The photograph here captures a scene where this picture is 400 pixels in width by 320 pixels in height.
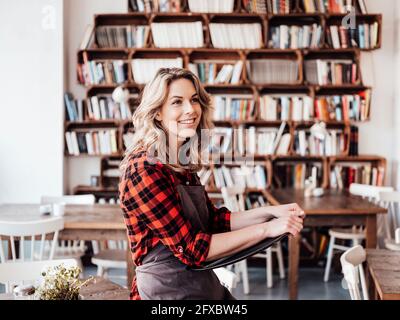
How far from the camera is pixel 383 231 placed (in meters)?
5.37

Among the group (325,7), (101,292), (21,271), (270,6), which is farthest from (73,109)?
(101,292)

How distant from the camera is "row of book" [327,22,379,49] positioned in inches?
213

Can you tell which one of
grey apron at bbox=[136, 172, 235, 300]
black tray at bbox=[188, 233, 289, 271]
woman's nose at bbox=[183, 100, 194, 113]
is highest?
woman's nose at bbox=[183, 100, 194, 113]

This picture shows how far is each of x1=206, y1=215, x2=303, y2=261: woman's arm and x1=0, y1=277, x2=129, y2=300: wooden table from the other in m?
0.56

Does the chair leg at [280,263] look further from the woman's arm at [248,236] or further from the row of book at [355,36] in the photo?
the woman's arm at [248,236]

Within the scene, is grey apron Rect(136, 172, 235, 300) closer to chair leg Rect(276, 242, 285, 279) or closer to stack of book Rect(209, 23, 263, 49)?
chair leg Rect(276, 242, 285, 279)

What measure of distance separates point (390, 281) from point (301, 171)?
11.1ft

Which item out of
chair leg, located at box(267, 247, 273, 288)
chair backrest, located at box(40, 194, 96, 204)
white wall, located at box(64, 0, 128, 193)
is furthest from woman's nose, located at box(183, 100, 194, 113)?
white wall, located at box(64, 0, 128, 193)

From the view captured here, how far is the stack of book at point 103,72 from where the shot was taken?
5441 mm

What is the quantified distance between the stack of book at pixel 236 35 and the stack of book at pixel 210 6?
0.14 metres

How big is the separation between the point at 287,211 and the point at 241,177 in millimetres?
3916

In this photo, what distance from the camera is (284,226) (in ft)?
5.02

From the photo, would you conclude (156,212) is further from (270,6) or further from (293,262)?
(270,6)

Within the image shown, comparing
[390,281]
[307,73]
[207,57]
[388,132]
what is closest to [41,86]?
[207,57]
